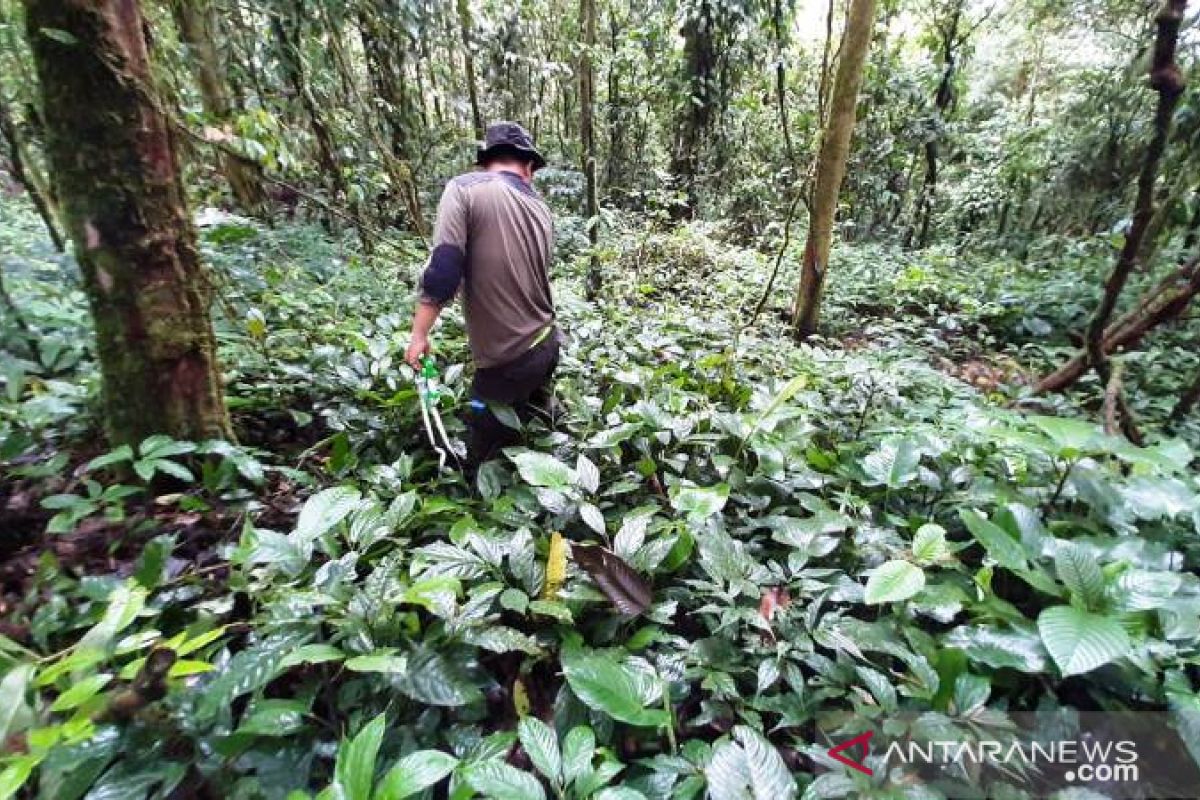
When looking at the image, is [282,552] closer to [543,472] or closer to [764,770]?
[543,472]

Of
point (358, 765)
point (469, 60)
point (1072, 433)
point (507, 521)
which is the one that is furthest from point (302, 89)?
point (1072, 433)

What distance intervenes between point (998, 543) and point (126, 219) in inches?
104

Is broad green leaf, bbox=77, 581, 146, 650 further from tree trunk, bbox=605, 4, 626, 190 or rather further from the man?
tree trunk, bbox=605, 4, 626, 190

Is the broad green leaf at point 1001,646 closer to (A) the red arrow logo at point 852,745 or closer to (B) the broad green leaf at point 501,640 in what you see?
(A) the red arrow logo at point 852,745

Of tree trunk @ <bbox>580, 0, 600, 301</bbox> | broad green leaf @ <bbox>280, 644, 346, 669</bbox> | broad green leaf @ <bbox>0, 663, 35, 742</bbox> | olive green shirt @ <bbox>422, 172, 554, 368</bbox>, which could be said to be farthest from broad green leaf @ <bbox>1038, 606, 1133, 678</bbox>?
tree trunk @ <bbox>580, 0, 600, 301</bbox>

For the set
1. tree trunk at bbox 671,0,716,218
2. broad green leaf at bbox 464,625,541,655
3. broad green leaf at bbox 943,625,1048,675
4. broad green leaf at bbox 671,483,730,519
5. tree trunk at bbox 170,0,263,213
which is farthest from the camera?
tree trunk at bbox 671,0,716,218

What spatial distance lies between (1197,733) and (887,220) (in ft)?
33.1

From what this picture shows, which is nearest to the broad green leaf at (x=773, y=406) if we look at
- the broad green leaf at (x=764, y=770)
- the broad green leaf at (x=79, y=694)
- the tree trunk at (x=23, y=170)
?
the broad green leaf at (x=764, y=770)

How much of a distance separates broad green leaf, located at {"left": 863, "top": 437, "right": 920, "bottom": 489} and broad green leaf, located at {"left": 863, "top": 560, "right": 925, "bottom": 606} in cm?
50

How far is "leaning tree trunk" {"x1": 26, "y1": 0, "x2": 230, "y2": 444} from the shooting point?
1739mm

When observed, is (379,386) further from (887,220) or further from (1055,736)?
(887,220)

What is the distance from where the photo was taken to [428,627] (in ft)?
4.62

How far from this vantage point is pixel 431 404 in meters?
2.46

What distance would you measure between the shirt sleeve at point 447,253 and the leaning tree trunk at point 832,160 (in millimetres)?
3365
